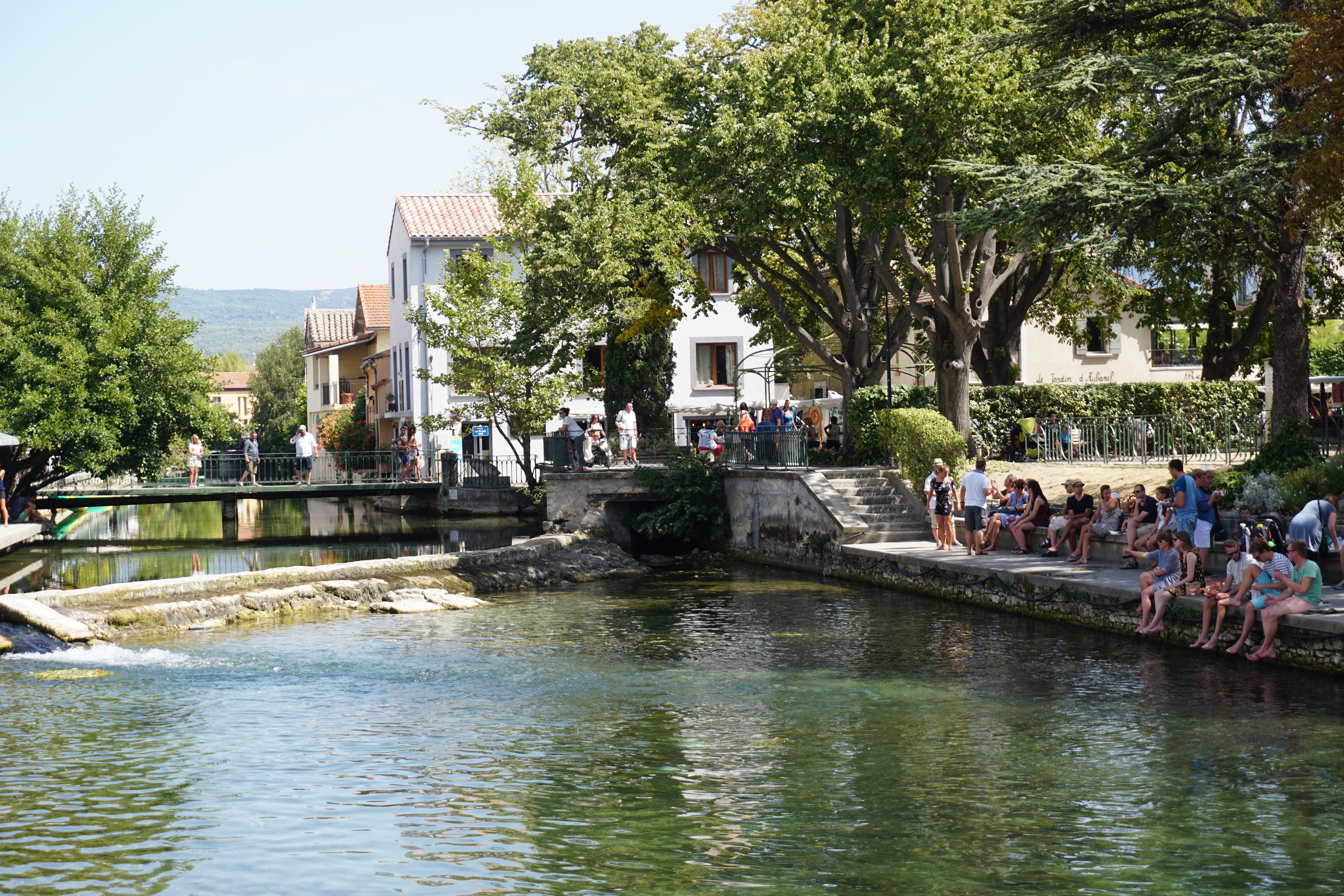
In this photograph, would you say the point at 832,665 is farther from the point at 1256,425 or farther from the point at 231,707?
the point at 1256,425

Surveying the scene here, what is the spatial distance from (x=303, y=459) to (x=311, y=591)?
789 inches

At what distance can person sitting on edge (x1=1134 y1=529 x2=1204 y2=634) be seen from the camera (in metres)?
16.2

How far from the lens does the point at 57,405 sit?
3569cm

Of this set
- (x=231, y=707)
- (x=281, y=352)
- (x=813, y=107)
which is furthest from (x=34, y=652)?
(x=281, y=352)

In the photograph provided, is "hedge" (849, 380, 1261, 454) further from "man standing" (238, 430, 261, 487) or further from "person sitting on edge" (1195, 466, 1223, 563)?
"man standing" (238, 430, 261, 487)

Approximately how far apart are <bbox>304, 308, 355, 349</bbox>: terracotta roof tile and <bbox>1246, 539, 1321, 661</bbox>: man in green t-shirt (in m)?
72.0

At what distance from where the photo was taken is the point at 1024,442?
2970 centimetres

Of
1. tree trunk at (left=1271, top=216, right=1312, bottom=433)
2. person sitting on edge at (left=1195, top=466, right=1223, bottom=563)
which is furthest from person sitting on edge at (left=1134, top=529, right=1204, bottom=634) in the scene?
tree trunk at (left=1271, top=216, right=1312, bottom=433)

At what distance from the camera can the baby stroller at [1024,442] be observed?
29422mm

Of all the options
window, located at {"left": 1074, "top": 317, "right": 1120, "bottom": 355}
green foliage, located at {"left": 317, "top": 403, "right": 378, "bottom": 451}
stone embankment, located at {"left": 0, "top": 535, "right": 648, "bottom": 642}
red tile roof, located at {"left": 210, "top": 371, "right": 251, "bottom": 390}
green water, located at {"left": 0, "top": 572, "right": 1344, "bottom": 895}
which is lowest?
green water, located at {"left": 0, "top": 572, "right": 1344, "bottom": 895}

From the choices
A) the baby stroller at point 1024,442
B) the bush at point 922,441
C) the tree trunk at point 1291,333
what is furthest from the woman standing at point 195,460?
the tree trunk at point 1291,333

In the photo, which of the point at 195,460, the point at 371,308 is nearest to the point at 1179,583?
the point at 195,460

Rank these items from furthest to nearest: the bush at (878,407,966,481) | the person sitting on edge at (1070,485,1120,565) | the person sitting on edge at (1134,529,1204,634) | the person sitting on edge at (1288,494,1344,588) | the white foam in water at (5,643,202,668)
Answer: the bush at (878,407,966,481) < the person sitting on edge at (1070,485,1120,565) < the white foam in water at (5,643,202,668) < the person sitting on edge at (1134,529,1204,634) < the person sitting on edge at (1288,494,1344,588)

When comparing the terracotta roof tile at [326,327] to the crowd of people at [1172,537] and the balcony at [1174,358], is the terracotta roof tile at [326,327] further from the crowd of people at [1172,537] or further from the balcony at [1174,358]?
the crowd of people at [1172,537]
